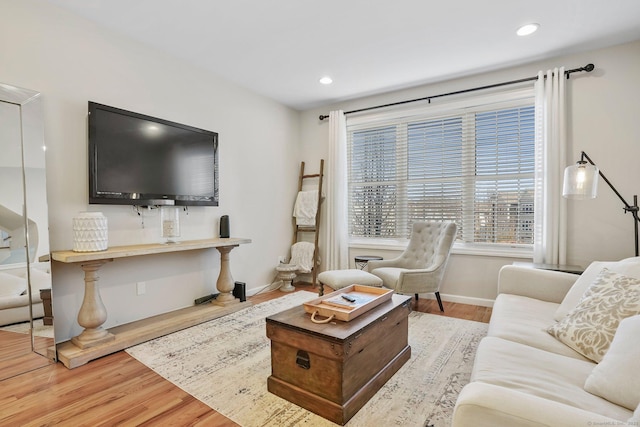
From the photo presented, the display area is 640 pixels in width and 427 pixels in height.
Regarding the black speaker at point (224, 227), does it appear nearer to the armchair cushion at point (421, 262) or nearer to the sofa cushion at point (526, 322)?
the armchair cushion at point (421, 262)

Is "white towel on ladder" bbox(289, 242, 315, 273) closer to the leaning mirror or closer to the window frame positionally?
the window frame

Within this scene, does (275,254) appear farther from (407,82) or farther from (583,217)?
(583,217)

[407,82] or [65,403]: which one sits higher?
[407,82]

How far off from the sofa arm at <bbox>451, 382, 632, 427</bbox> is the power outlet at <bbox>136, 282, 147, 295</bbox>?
2923 mm

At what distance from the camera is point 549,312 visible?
201 cm

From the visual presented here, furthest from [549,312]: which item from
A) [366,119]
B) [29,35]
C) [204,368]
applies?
[29,35]

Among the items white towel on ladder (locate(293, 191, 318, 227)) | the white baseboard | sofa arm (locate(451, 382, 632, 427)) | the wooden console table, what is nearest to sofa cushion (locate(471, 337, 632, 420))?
sofa arm (locate(451, 382, 632, 427))

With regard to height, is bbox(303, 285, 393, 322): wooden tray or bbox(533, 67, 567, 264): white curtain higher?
bbox(533, 67, 567, 264): white curtain

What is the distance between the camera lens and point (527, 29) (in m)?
2.75

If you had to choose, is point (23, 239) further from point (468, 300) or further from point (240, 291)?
point (468, 300)

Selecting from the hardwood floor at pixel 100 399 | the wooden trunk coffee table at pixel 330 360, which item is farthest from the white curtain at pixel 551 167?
the hardwood floor at pixel 100 399

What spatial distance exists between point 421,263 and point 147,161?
301 centimetres

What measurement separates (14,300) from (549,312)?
3553 mm

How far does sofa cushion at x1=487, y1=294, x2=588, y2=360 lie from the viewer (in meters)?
1.57
